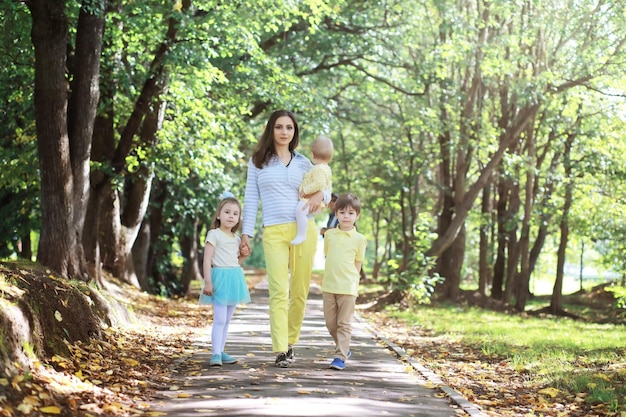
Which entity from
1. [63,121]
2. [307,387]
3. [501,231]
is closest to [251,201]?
[307,387]

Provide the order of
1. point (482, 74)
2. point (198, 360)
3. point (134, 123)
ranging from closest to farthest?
1. point (198, 360)
2. point (134, 123)
3. point (482, 74)

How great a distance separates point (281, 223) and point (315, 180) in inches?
21.2

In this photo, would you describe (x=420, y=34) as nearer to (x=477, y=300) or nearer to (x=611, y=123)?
(x=611, y=123)

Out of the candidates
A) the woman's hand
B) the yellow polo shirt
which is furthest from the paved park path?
the woman's hand

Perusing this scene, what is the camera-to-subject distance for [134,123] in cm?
1692

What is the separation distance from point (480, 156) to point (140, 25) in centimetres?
1241

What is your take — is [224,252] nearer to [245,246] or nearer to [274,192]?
[245,246]

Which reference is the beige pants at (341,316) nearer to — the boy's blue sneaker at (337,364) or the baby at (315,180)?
the boy's blue sneaker at (337,364)

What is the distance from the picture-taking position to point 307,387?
730 cm

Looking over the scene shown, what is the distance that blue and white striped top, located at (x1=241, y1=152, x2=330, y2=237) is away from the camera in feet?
27.7

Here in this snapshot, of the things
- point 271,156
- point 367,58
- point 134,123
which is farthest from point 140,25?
point 367,58

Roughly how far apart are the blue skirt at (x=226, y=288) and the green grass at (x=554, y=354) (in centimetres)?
324

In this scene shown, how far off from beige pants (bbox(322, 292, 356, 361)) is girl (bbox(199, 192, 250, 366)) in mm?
859

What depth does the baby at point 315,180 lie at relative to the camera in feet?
27.2
